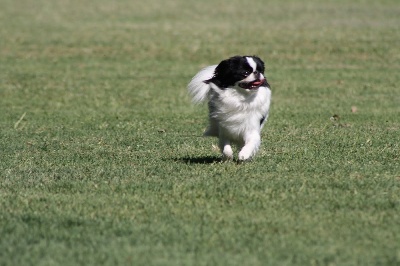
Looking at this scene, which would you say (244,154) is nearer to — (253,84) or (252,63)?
(253,84)

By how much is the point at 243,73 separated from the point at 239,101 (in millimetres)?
366

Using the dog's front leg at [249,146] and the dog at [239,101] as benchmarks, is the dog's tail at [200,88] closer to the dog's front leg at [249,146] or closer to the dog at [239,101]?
the dog at [239,101]

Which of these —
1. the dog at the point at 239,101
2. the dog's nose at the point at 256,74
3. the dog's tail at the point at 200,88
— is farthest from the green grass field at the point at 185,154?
the dog's nose at the point at 256,74

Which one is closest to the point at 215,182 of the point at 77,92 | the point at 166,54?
the point at 77,92

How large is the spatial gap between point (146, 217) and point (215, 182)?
130cm

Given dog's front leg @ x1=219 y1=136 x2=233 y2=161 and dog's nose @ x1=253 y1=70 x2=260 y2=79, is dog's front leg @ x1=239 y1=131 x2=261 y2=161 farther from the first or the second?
dog's nose @ x1=253 y1=70 x2=260 y2=79

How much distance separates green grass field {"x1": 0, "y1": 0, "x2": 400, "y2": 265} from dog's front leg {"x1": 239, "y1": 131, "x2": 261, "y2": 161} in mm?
152

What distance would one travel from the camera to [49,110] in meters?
15.1

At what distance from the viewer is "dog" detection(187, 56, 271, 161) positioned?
8.98 meters

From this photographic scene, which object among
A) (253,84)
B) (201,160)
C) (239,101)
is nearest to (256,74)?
(253,84)

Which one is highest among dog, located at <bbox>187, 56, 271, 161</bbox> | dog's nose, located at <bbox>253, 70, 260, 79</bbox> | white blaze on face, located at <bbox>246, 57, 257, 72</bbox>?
white blaze on face, located at <bbox>246, 57, 257, 72</bbox>

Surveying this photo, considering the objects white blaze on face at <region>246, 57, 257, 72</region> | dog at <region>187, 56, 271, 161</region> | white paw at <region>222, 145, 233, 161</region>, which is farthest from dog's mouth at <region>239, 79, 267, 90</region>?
white paw at <region>222, 145, 233, 161</region>

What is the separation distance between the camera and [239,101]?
9188 mm

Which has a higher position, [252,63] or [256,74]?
[252,63]
